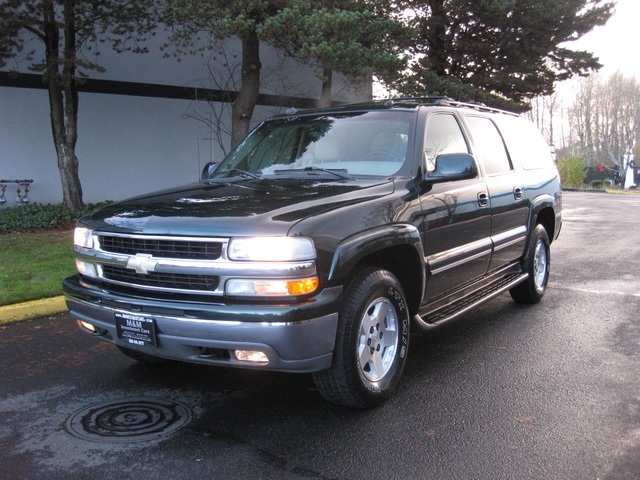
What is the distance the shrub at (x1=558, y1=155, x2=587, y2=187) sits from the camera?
1618 inches

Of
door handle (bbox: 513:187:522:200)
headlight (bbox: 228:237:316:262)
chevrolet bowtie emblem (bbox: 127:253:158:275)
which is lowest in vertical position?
chevrolet bowtie emblem (bbox: 127:253:158:275)

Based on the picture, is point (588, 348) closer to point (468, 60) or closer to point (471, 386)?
point (471, 386)

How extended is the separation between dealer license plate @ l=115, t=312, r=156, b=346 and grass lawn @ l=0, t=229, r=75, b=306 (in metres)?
3.21

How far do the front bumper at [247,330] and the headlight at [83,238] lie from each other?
0.68 metres

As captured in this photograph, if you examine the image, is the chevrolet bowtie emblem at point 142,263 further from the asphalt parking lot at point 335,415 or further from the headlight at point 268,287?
the asphalt parking lot at point 335,415

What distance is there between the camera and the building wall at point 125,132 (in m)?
14.0

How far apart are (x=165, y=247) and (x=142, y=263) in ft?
0.58

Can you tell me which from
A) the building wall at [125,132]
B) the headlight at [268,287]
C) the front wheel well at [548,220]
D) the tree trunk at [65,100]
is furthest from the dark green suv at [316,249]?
the building wall at [125,132]

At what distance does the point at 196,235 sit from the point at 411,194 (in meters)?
1.60

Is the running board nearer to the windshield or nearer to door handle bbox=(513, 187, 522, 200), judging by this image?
door handle bbox=(513, 187, 522, 200)

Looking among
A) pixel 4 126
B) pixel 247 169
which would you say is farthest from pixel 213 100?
pixel 247 169

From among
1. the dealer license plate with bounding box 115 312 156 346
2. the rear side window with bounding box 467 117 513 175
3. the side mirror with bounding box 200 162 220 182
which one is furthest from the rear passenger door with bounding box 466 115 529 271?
the dealer license plate with bounding box 115 312 156 346

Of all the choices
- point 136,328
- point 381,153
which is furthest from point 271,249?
point 381,153

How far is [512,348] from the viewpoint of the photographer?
5.20m
